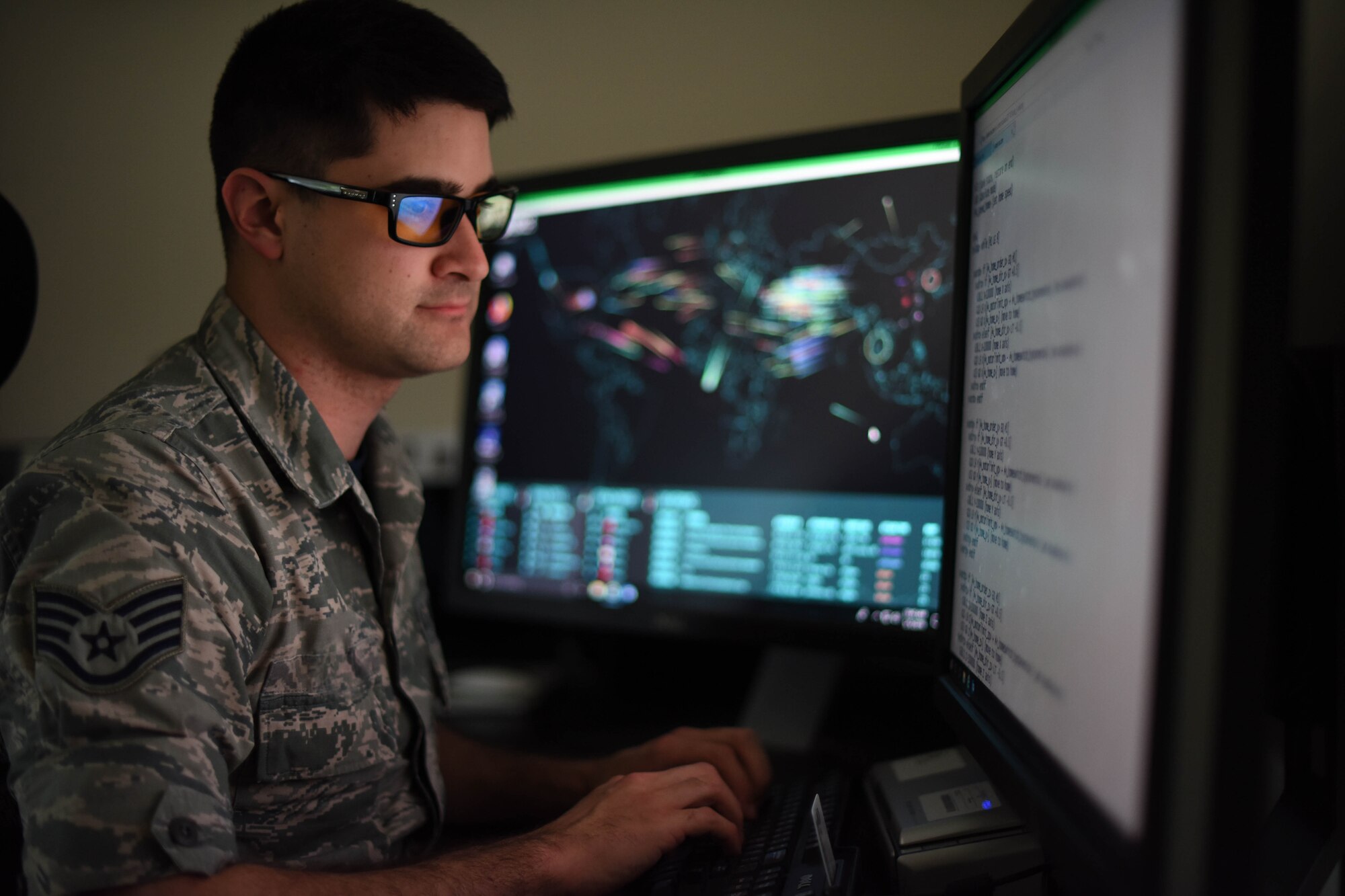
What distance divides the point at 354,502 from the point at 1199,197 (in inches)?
28.6

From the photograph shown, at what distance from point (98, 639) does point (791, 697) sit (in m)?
0.74

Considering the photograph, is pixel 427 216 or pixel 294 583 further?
pixel 427 216

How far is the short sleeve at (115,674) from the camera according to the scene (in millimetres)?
511

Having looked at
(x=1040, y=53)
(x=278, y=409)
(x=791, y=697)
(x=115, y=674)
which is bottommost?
(x=791, y=697)

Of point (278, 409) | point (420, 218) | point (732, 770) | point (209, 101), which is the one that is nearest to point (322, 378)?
point (278, 409)

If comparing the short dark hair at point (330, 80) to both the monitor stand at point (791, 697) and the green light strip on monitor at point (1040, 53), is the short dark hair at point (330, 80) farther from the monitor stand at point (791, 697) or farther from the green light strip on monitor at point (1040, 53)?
the monitor stand at point (791, 697)

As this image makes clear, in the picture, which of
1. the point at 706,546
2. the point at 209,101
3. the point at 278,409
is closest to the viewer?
the point at 278,409

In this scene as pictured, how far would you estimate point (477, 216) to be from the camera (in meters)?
0.92

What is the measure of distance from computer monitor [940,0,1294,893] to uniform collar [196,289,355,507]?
58 cm

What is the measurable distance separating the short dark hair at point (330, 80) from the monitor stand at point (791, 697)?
725 millimetres

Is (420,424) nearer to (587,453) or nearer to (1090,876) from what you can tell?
(587,453)

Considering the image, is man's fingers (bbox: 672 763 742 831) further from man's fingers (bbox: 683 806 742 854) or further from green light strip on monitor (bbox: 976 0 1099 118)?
green light strip on monitor (bbox: 976 0 1099 118)

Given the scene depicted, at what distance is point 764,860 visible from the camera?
25.4 inches

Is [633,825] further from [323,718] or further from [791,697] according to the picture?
[791,697]
